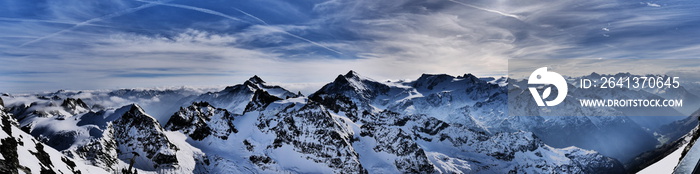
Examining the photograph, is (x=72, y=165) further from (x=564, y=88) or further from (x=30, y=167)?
(x=564, y=88)

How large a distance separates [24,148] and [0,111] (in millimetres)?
8743

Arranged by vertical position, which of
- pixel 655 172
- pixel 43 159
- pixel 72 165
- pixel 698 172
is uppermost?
pixel 698 172

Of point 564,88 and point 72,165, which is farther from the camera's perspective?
point 564,88

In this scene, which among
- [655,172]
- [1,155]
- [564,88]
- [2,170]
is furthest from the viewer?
[564,88]

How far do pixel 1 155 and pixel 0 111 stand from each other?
16446 mm

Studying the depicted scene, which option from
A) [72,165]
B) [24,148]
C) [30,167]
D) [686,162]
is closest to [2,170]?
[30,167]

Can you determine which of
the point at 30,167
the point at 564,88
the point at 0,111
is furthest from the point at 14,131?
the point at 564,88

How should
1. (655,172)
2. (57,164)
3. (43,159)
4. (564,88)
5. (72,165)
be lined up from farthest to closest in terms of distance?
1. (564,88)
2. (72,165)
3. (57,164)
4. (43,159)
5. (655,172)

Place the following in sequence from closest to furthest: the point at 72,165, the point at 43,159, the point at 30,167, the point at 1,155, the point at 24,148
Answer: the point at 1,155 → the point at 30,167 → the point at 24,148 → the point at 43,159 → the point at 72,165

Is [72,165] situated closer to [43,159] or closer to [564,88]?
[43,159]

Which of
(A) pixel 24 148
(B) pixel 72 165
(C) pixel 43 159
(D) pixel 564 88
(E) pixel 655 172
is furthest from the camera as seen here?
(D) pixel 564 88

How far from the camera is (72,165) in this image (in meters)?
56.9

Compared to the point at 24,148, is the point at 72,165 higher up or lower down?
lower down

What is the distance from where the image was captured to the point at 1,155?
1340 inches
